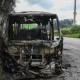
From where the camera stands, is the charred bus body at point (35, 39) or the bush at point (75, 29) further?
the bush at point (75, 29)

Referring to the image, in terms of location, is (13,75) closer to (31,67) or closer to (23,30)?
(31,67)

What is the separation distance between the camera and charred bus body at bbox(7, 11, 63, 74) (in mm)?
10898

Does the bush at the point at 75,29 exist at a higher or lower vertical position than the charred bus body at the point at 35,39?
lower

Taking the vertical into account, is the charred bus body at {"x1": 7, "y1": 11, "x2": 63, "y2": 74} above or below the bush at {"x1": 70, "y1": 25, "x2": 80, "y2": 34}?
above

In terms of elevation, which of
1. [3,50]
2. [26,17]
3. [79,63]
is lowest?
[79,63]

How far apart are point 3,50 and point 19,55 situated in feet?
2.83

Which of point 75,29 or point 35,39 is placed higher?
point 35,39

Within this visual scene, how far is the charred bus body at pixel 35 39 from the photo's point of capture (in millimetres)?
10898

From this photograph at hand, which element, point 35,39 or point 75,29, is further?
point 75,29

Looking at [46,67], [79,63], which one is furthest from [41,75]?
[79,63]

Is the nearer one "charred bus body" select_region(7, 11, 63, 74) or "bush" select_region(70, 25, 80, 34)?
"charred bus body" select_region(7, 11, 63, 74)

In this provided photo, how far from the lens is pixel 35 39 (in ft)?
40.5

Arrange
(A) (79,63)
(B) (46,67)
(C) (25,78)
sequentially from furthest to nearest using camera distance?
(A) (79,63), (B) (46,67), (C) (25,78)

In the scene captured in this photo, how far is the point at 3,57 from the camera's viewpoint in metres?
10.3
